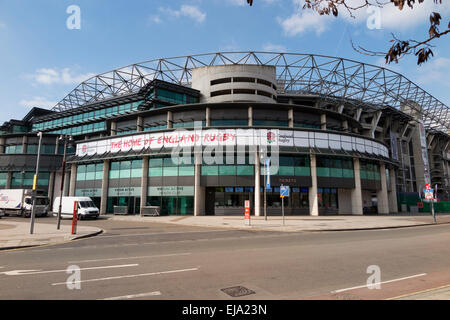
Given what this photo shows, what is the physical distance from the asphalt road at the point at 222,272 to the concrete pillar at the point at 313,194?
76.1ft

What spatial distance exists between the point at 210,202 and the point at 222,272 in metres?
29.0

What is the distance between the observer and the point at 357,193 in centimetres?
3700

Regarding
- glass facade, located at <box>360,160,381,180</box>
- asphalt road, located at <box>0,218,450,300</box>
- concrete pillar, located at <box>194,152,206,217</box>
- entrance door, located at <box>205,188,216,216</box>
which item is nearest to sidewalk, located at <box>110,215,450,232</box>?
concrete pillar, located at <box>194,152,206,217</box>

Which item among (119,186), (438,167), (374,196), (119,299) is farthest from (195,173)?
(438,167)

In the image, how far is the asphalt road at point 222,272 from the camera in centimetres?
565

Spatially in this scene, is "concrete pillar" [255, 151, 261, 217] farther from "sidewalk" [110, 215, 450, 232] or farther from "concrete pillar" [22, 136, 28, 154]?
"concrete pillar" [22, 136, 28, 154]

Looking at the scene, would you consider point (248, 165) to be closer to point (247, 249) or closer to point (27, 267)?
point (247, 249)

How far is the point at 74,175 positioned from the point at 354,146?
4689 centimetres

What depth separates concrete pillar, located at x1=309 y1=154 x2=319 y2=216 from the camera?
113 ft

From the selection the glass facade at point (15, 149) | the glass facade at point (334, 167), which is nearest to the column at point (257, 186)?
the glass facade at point (334, 167)

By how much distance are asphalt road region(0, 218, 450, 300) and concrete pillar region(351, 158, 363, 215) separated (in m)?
26.9

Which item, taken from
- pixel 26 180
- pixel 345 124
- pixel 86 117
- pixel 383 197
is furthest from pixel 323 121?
pixel 26 180

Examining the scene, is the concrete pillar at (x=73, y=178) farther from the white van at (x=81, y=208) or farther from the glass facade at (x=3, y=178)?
the glass facade at (x=3, y=178)

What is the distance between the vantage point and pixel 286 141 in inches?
1363
